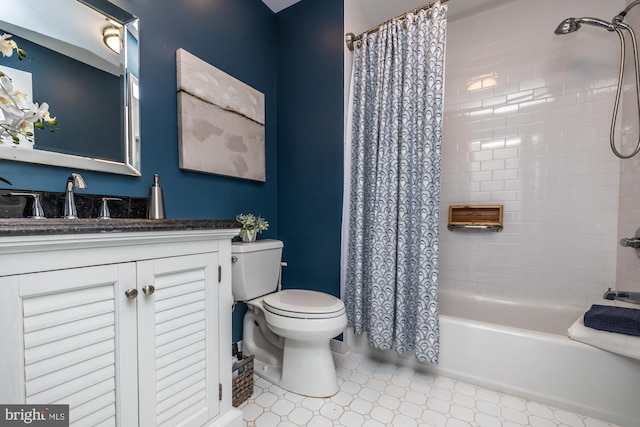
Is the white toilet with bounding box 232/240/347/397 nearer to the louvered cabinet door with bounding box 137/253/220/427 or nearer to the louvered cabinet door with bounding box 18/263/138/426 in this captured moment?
the louvered cabinet door with bounding box 137/253/220/427

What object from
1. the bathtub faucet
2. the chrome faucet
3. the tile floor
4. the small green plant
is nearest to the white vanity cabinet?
the tile floor

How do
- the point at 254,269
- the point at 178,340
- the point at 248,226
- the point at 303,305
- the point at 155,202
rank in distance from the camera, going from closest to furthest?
the point at 178,340 → the point at 155,202 → the point at 303,305 → the point at 254,269 → the point at 248,226

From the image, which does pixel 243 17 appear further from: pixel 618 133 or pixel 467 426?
pixel 467 426

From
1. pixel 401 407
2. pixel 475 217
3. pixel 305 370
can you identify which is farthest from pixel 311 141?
pixel 401 407

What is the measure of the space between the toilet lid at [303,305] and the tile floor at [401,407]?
1.44 ft

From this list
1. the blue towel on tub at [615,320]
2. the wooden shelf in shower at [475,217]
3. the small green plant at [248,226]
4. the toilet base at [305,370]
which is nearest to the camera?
the blue towel on tub at [615,320]

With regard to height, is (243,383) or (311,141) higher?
(311,141)

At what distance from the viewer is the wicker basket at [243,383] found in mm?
1340

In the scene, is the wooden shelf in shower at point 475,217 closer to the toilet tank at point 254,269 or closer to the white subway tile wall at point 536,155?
the white subway tile wall at point 536,155

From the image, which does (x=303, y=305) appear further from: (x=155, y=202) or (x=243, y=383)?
(x=155, y=202)

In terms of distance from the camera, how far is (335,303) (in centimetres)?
149

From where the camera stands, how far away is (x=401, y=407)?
134 cm

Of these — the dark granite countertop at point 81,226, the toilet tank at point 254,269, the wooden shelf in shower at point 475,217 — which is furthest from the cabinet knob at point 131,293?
the wooden shelf in shower at point 475,217

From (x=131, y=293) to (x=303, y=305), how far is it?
2.68 ft
